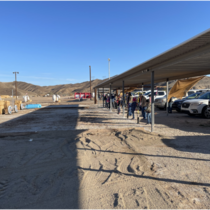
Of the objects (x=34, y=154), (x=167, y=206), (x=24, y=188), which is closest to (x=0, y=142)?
(x=34, y=154)

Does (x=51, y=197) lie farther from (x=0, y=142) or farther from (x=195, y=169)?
(x=0, y=142)

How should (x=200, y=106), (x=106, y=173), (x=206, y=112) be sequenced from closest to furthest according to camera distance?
1. (x=106, y=173)
2. (x=206, y=112)
3. (x=200, y=106)

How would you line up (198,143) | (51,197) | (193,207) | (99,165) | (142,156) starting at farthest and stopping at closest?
1. (198,143)
2. (142,156)
3. (99,165)
4. (51,197)
5. (193,207)

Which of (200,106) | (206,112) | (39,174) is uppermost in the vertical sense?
(200,106)

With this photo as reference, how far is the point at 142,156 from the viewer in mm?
5164

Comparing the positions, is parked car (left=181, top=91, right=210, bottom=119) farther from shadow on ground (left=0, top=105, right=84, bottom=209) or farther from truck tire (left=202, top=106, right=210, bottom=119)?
shadow on ground (left=0, top=105, right=84, bottom=209)

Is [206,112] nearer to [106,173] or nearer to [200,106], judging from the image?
[200,106]

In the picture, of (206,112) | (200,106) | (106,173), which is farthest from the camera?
(200,106)

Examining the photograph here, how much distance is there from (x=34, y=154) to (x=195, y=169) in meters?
4.31

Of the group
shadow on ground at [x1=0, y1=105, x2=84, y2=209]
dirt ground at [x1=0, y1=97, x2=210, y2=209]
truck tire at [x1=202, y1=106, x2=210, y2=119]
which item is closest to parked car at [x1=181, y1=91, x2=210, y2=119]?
truck tire at [x1=202, y1=106, x2=210, y2=119]

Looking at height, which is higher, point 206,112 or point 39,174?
point 206,112

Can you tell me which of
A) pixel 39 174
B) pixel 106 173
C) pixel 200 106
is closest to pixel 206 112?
pixel 200 106

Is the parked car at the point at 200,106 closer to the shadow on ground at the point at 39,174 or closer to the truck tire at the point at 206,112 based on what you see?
the truck tire at the point at 206,112

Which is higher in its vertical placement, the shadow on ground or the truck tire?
the truck tire
